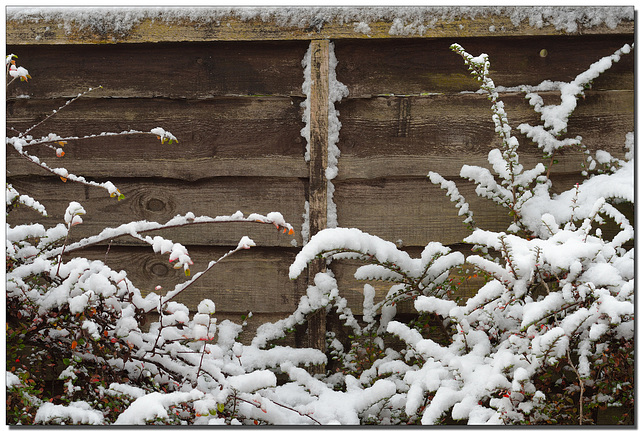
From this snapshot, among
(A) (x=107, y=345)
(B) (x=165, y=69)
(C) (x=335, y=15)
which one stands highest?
(C) (x=335, y=15)

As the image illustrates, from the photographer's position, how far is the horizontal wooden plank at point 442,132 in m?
1.59

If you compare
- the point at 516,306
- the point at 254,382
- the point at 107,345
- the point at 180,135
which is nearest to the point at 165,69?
the point at 180,135

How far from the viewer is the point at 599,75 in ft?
5.22

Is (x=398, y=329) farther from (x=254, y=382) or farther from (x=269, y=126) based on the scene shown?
(x=269, y=126)

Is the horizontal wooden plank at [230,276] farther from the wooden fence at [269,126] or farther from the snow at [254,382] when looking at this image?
the snow at [254,382]

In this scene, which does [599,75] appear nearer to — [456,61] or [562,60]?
[562,60]

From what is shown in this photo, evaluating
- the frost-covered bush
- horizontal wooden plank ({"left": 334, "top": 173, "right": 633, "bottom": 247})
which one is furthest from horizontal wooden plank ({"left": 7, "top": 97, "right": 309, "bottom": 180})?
the frost-covered bush

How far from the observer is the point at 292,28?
1.59 m

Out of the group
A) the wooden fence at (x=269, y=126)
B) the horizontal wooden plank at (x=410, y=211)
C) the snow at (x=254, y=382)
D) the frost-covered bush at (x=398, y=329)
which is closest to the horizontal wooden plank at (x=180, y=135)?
the wooden fence at (x=269, y=126)

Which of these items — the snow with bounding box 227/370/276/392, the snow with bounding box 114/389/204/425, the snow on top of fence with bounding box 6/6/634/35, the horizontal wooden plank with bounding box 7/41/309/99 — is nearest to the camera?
the snow with bounding box 114/389/204/425

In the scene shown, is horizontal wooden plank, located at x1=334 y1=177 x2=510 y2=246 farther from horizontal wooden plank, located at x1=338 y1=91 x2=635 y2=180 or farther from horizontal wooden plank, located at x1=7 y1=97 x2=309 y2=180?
horizontal wooden plank, located at x1=7 y1=97 x2=309 y2=180

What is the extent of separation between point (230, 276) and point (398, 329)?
1.99ft

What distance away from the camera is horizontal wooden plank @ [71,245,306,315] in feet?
5.47

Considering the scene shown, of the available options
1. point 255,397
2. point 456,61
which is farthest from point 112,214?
point 456,61
